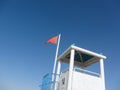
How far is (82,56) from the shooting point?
19.0 m

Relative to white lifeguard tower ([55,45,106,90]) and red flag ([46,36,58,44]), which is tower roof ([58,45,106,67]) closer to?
white lifeguard tower ([55,45,106,90])

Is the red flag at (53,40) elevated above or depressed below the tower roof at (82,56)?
above

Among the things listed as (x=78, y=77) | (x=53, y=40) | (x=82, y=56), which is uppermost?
(x=53, y=40)

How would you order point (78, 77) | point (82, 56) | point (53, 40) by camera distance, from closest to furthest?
point (78, 77), point (82, 56), point (53, 40)

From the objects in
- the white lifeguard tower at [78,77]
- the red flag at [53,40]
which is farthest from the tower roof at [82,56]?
the red flag at [53,40]

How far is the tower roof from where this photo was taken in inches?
663

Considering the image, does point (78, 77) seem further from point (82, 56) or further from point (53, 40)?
point (53, 40)

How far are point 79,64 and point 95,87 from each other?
4.93m

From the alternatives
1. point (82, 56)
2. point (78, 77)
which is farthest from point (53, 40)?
point (78, 77)

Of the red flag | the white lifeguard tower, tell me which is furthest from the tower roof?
the red flag

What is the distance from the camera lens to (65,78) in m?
15.7

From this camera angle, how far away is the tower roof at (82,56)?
55.3 feet

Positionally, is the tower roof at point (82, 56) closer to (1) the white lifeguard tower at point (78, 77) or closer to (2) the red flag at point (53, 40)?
(1) the white lifeguard tower at point (78, 77)

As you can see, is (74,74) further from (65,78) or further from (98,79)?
(98,79)
